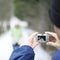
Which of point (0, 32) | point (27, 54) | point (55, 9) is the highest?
point (55, 9)

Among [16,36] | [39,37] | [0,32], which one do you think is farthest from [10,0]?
[39,37]

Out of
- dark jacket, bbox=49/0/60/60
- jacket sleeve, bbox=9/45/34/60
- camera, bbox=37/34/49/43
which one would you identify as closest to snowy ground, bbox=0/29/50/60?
camera, bbox=37/34/49/43

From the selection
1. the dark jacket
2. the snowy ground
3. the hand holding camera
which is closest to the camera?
the dark jacket

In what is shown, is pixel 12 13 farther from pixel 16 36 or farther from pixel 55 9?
pixel 55 9

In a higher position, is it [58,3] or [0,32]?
[58,3]

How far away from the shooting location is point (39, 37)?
3.07m

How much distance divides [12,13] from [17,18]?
0.89 m

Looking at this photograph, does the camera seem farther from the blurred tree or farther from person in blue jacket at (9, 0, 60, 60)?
the blurred tree

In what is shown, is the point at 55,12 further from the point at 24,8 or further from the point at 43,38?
the point at 24,8

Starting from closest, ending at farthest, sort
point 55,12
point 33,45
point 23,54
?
point 55,12 → point 23,54 → point 33,45

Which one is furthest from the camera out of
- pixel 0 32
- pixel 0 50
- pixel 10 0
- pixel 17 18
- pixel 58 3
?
pixel 10 0

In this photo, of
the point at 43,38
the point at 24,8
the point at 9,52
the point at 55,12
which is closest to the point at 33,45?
the point at 43,38

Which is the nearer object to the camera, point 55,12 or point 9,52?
point 55,12

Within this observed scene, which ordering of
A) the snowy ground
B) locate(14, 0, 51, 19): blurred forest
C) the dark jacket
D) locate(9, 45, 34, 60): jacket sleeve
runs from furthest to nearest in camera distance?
1. locate(14, 0, 51, 19): blurred forest
2. the snowy ground
3. locate(9, 45, 34, 60): jacket sleeve
4. the dark jacket
